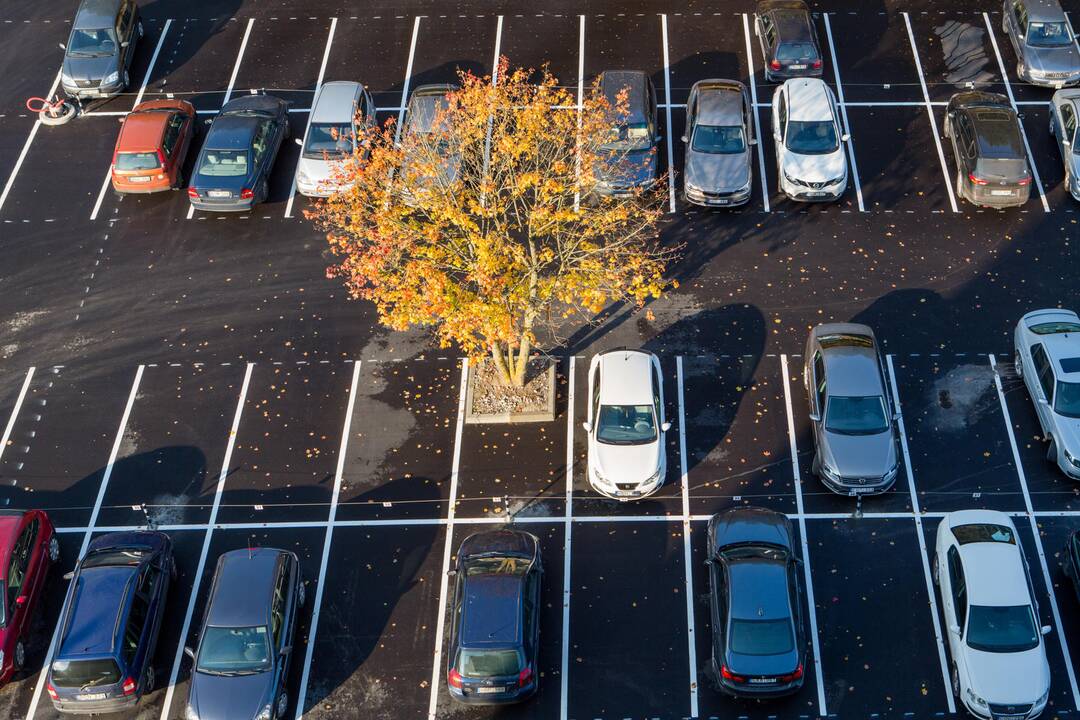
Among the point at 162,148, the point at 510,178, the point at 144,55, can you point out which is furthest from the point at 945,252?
the point at 144,55

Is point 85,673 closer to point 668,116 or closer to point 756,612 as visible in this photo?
point 756,612

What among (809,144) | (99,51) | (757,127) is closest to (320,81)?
(99,51)

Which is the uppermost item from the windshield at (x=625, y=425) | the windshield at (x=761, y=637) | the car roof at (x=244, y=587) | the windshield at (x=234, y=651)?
the windshield at (x=625, y=425)

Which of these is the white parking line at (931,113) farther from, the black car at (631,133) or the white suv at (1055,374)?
the black car at (631,133)

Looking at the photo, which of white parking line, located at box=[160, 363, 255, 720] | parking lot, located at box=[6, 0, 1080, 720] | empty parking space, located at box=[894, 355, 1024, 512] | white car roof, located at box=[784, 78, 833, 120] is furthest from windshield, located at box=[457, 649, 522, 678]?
white car roof, located at box=[784, 78, 833, 120]

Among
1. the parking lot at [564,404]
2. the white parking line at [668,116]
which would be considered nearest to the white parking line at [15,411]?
the parking lot at [564,404]

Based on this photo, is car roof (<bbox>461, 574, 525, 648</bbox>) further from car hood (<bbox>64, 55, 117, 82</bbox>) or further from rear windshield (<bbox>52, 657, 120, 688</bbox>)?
car hood (<bbox>64, 55, 117, 82</bbox>)
